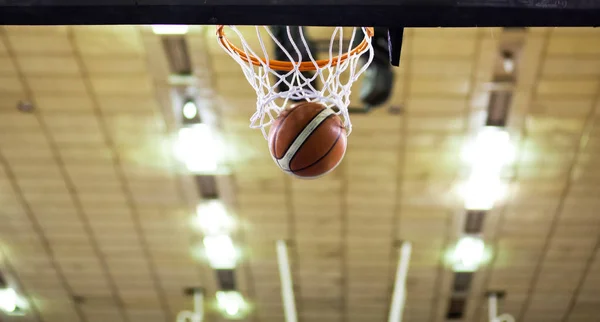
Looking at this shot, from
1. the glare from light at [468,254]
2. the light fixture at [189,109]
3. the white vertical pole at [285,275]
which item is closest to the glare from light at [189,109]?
the light fixture at [189,109]

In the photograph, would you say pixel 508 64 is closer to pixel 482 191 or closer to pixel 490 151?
pixel 490 151

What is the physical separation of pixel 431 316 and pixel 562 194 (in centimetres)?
284

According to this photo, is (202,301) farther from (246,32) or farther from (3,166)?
(246,32)

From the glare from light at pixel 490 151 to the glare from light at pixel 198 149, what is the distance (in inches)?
105

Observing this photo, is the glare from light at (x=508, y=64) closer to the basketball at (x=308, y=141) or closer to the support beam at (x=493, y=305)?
the basketball at (x=308, y=141)

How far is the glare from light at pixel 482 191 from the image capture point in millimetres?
6574

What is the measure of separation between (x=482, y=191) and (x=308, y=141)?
3.94 metres

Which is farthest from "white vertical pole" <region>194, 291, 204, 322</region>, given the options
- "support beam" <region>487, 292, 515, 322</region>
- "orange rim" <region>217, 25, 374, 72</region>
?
"orange rim" <region>217, 25, 374, 72</region>

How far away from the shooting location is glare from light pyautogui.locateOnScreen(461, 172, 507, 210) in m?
6.57

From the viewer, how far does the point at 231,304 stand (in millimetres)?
8438

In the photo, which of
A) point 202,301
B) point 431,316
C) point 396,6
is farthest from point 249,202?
point 396,6

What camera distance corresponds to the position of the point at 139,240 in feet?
24.4

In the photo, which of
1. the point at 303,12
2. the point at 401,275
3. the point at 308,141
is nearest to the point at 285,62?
the point at 308,141

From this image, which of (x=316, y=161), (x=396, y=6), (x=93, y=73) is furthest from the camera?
(x=93, y=73)
